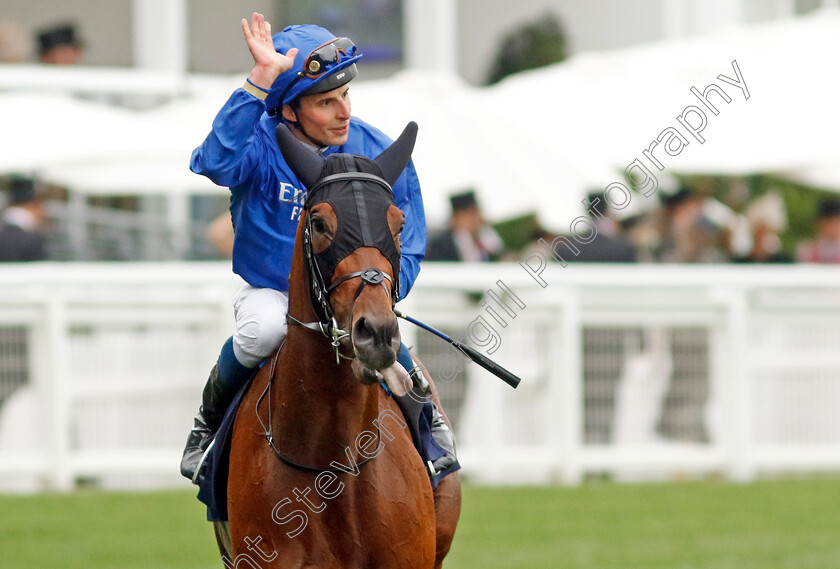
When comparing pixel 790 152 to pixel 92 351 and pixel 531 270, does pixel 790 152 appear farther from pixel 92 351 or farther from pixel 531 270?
pixel 92 351

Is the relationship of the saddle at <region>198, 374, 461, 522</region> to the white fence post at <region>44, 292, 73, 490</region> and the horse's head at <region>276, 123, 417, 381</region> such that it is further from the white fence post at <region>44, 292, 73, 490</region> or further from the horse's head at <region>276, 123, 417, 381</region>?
the white fence post at <region>44, 292, 73, 490</region>

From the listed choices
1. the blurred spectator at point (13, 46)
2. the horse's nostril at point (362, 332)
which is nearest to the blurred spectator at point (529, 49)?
the blurred spectator at point (13, 46)

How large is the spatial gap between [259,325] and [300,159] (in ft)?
2.10

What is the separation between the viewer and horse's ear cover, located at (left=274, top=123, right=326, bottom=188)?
3799mm

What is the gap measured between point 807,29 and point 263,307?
39.5 ft

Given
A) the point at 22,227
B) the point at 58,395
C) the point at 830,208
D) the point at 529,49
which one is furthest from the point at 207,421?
the point at 529,49

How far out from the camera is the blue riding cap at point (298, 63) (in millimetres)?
4254

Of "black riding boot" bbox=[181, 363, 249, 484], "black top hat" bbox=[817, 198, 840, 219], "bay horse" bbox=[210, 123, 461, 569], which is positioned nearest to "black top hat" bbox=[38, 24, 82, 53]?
"black top hat" bbox=[817, 198, 840, 219]

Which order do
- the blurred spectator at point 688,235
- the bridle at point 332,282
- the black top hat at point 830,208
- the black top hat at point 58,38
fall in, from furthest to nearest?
the black top hat at point 58,38 → the blurred spectator at point 688,235 → the black top hat at point 830,208 → the bridle at point 332,282

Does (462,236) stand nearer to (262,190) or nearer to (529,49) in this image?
(262,190)

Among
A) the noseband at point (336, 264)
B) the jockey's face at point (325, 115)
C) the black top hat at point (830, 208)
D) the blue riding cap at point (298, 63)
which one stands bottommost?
the black top hat at point (830, 208)

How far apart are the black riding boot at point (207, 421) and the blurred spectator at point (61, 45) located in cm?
1073

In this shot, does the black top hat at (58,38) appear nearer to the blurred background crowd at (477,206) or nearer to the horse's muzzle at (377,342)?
the blurred background crowd at (477,206)

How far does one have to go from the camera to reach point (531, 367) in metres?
9.91
